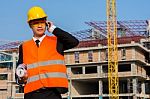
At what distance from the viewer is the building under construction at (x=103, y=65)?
59062mm

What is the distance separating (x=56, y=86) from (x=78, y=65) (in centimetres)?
5912

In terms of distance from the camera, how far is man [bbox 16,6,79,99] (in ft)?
10.3

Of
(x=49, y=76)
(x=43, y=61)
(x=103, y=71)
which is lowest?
(x=103, y=71)

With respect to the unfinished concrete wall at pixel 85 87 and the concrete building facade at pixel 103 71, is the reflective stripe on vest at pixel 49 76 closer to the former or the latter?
the concrete building facade at pixel 103 71

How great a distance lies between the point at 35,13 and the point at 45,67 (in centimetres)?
43

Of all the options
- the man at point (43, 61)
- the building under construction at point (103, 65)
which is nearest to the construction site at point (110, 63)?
the building under construction at point (103, 65)

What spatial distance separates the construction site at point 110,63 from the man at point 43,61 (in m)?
54.1

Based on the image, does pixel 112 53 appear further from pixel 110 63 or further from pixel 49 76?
pixel 49 76

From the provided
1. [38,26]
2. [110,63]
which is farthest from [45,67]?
[110,63]

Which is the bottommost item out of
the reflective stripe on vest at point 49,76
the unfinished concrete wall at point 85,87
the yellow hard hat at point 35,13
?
the unfinished concrete wall at point 85,87

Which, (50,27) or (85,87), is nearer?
(50,27)

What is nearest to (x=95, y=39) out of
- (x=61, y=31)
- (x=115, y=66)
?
(x=115, y=66)

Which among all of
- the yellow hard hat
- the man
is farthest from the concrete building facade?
the yellow hard hat

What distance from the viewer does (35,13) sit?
10.3ft
